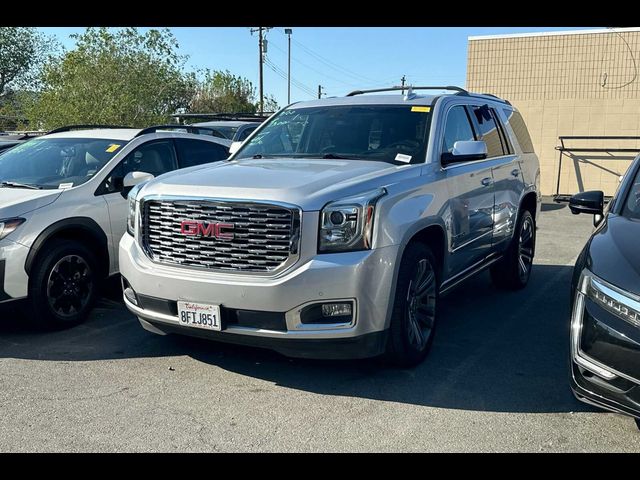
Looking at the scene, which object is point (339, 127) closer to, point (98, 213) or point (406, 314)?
point (406, 314)

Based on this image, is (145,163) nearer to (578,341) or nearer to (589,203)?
(589,203)

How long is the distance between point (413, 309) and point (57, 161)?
155 inches

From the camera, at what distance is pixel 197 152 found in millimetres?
7289

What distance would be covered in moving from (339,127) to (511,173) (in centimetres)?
218

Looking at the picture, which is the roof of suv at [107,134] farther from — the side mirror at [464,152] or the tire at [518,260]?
the tire at [518,260]

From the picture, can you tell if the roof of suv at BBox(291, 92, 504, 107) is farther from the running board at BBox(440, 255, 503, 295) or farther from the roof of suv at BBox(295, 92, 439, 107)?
the running board at BBox(440, 255, 503, 295)

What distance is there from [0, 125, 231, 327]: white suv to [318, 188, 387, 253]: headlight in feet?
8.76

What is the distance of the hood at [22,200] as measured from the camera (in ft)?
16.8

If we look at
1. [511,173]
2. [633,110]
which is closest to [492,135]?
[511,173]

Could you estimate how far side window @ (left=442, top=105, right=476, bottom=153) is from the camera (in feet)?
17.3

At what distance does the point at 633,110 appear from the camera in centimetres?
1639

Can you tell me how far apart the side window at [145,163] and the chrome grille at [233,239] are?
6.36 ft

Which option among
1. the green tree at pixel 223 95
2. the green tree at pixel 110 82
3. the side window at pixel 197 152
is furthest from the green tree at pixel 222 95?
the side window at pixel 197 152

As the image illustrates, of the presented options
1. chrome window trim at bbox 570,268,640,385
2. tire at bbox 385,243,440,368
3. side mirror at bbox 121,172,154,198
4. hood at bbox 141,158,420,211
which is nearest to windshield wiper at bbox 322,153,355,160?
hood at bbox 141,158,420,211
